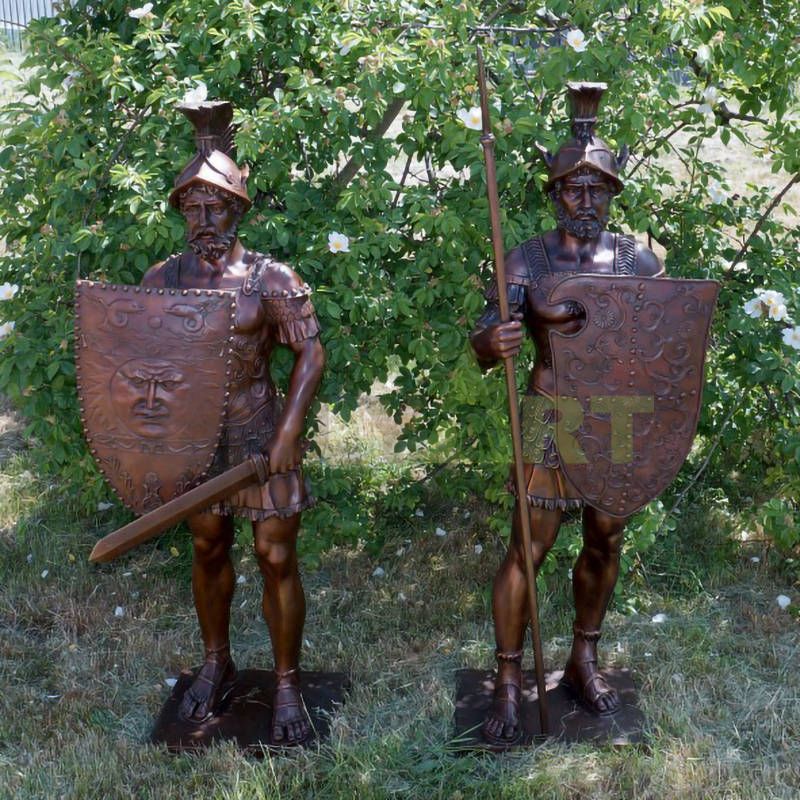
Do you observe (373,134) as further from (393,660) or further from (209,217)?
(393,660)

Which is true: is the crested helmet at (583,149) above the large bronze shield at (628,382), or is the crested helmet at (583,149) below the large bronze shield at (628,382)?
above

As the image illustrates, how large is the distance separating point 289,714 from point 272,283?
143 centimetres

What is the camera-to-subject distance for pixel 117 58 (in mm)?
3986

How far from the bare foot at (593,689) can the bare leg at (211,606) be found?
48.4 inches

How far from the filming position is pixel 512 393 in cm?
321

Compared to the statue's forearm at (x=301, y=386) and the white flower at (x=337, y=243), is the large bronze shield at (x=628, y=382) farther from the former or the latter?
the white flower at (x=337, y=243)

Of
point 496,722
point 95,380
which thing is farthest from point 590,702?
point 95,380

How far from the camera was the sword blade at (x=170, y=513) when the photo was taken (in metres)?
3.13

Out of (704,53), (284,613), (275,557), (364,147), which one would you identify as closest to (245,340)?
(275,557)

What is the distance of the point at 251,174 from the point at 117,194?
1.69 ft

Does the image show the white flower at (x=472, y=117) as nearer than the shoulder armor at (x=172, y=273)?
No

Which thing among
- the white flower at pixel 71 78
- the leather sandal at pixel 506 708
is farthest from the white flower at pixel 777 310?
the white flower at pixel 71 78

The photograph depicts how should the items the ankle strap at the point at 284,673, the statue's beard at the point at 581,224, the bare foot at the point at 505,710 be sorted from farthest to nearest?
1. the ankle strap at the point at 284,673
2. the bare foot at the point at 505,710
3. the statue's beard at the point at 581,224

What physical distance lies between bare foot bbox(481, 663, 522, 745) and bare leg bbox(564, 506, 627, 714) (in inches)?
11.1
